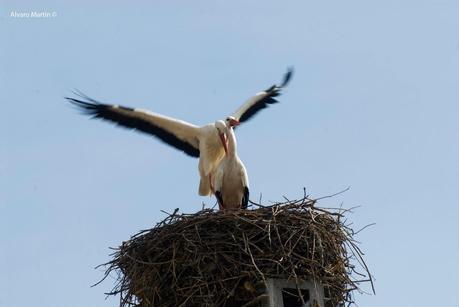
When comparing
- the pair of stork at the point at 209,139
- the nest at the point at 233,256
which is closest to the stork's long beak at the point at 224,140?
the pair of stork at the point at 209,139


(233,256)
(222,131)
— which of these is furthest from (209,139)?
(233,256)

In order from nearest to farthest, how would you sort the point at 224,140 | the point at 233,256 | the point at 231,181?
the point at 233,256 → the point at 231,181 → the point at 224,140

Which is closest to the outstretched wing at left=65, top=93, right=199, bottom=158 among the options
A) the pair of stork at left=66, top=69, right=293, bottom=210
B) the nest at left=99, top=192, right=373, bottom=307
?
the pair of stork at left=66, top=69, right=293, bottom=210

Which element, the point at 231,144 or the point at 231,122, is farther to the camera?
the point at 231,122

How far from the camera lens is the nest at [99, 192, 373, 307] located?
7.64m

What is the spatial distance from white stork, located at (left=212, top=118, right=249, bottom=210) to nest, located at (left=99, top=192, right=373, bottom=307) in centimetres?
159

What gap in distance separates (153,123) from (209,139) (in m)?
0.74

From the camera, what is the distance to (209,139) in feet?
34.1

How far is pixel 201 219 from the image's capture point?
8.09m

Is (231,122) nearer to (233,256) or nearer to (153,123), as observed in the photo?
(153,123)

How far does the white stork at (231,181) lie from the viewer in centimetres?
980

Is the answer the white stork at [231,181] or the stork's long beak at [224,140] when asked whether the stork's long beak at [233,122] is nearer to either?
the stork's long beak at [224,140]

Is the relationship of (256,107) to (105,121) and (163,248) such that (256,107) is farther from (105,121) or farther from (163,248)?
(163,248)

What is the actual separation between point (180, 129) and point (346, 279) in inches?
132
